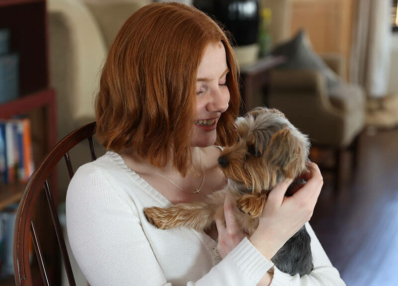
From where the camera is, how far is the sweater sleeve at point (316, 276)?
49.9 inches

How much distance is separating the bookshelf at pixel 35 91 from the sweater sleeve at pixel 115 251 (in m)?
1.12

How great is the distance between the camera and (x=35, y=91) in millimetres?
2342

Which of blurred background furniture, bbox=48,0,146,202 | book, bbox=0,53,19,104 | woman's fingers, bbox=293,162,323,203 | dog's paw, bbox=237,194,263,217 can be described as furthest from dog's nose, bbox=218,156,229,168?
blurred background furniture, bbox=48,0,146,202

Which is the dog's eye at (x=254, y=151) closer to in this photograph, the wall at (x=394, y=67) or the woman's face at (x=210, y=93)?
the woman's face at (x=210, y=93)

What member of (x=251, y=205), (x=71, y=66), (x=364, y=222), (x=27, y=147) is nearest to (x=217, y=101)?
(x=251, y=205)

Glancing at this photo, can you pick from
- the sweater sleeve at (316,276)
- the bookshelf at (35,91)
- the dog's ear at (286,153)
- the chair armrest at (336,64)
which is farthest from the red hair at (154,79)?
the chair armrest at (336,64)

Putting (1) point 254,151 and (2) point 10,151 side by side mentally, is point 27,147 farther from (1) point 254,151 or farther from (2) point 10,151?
(1) point 254,151

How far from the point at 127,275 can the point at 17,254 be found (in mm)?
245

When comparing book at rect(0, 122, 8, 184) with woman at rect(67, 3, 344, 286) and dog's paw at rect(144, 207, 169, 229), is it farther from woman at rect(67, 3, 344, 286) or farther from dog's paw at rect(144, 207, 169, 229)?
dog's paw at rect(144, 207, 169, 229)

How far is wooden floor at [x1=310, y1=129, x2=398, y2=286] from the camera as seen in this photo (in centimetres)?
308

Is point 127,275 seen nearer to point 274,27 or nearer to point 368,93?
point 274,27

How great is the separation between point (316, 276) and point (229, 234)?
1.03ft

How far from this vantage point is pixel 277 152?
1269 millimetres

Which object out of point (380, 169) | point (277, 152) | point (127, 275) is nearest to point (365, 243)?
point (380, 169)
